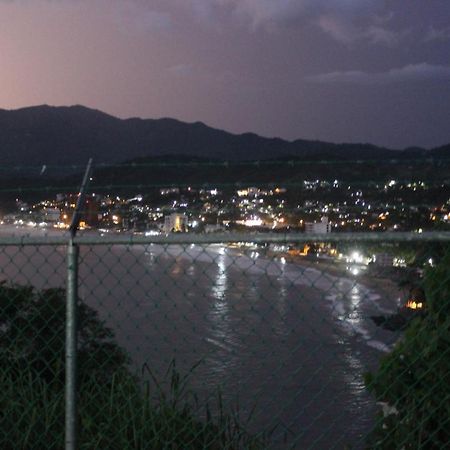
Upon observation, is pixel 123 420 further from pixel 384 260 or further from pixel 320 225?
pixel 384 260

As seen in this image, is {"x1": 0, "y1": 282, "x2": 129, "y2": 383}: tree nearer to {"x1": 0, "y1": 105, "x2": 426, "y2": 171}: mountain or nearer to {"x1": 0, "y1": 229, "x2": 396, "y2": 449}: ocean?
{"x1": 0, "y1": 229, "x2": 396, "y2": 449}: ocean

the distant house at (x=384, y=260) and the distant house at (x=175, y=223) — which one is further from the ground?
the distant house at (x=175, y=223)

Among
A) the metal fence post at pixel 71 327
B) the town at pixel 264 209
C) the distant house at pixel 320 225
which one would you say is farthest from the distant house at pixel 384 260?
the metal fence post at pixel 71 327

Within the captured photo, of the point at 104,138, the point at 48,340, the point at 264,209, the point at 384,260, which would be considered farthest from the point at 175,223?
the point at 104,138

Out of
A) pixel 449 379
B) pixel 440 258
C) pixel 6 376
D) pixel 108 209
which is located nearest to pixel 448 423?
pixel 449 379

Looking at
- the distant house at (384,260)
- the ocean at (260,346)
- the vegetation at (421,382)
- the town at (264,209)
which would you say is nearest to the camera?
the vegetation at (421,382)

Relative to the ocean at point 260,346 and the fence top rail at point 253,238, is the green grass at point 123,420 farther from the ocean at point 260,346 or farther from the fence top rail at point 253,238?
the ocean at point 260,346

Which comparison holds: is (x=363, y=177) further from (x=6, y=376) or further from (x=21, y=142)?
(x=21, y=142)

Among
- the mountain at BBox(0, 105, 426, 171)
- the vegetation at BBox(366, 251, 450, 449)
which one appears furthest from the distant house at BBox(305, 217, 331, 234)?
the mountain at BBox(0, 105, 426, 171)

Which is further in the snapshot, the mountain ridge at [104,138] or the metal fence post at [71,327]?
the mountain ridge at [104,138]
